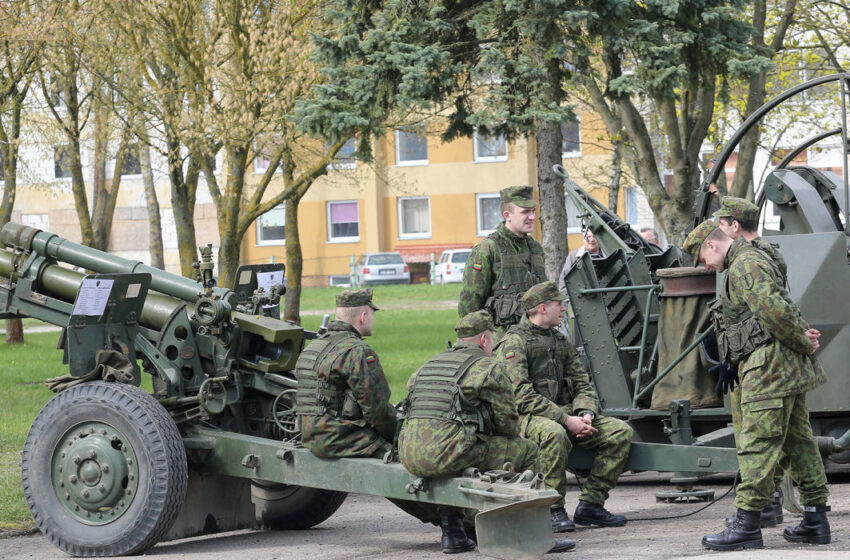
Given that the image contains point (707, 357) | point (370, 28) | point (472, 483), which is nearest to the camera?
point (472, 483)

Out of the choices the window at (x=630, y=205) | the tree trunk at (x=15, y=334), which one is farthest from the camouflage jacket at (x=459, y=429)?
the window at (x=630, y=205)

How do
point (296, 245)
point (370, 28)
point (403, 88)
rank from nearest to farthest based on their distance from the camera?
point (403, 88)
point (370, 28)
point (296, 245)

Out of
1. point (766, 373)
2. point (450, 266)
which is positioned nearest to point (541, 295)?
point (766, 373)

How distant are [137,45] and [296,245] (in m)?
8.78

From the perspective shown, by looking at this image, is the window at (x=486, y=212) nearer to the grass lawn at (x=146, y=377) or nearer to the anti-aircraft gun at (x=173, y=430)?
the grass lawn at (x=146, y=377)

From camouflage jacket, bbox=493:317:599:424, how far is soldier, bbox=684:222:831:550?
3.76 feet

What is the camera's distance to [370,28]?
14586mm

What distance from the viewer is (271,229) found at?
50.4 metres

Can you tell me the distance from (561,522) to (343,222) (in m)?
42.3

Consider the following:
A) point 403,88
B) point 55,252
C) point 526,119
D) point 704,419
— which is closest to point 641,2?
point 526,119

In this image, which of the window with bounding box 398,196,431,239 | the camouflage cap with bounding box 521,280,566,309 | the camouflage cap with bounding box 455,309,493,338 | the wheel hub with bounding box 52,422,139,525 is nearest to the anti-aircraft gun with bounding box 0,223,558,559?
the wheel hub with bounding box 52,422,139,525

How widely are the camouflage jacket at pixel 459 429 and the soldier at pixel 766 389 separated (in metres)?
1.20

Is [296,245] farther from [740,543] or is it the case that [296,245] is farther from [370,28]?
[740,543]

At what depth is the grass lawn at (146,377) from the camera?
1009 centimetres
